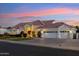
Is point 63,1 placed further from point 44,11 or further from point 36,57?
point 36,57

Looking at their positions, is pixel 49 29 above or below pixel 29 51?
above

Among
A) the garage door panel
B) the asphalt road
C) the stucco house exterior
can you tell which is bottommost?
the asphalt road

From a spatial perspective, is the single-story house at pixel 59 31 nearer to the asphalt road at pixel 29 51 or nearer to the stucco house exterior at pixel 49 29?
the stucco house exterior at pixel 49 29

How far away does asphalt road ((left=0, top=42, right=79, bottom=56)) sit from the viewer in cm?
714

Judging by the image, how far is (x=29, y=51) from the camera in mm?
7172

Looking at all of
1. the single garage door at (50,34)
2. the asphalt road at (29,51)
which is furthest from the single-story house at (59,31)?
the asphalt road at (29,51)

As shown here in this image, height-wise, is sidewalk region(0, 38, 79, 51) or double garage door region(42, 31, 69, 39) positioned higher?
double garage door region(42, 31, 69, 39)

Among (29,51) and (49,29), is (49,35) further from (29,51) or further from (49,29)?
(29,51)

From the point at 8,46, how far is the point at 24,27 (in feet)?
1.09

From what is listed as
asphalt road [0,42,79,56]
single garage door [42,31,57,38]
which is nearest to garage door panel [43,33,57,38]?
single garage door [42,31,57,38]

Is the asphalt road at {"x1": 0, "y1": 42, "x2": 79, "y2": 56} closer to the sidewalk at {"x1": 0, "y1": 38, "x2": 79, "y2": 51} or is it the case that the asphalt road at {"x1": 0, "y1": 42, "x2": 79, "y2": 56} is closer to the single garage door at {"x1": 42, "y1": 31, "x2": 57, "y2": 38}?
the sidewalk at {"x1": 0, "y1": 38, "x2": 79, "y2": 51}

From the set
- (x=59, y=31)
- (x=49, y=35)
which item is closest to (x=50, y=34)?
(x=49, y=35)

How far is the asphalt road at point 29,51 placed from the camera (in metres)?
7.14

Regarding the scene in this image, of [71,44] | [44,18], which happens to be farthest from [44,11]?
[71,44]
